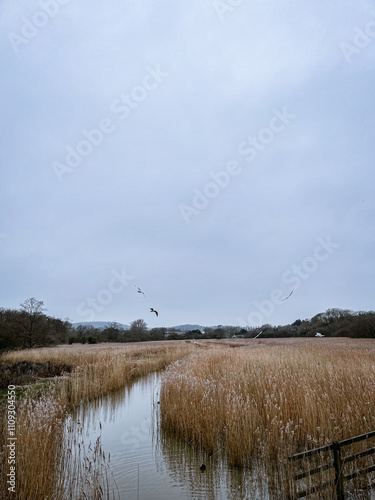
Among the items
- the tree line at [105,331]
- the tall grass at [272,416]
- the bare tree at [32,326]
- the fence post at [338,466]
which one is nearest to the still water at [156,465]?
the tall grass at [272,416]

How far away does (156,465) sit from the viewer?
19.7 ft

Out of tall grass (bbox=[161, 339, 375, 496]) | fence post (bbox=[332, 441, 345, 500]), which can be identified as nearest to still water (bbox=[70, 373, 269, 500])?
tall grass (bbox=[161, 339, 375, 496])

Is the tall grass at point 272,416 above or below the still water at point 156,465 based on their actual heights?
above

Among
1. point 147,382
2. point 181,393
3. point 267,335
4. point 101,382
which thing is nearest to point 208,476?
point 181,393

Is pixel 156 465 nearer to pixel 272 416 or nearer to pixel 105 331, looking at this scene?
pixel 272 416

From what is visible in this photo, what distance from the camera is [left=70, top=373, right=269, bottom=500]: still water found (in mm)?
4879

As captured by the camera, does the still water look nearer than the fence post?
No

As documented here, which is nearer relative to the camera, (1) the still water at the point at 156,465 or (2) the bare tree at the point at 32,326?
(1) the still water at the point at 156,465

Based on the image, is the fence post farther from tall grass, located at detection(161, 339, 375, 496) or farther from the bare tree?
the bare tree

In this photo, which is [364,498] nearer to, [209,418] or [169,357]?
[209,418]

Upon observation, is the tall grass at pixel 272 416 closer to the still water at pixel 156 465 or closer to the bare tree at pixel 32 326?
the still water at pixel 156 465

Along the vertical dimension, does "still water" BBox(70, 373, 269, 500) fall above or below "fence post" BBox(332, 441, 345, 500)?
below

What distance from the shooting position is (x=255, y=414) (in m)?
6.45

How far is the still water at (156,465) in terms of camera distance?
4879mm
